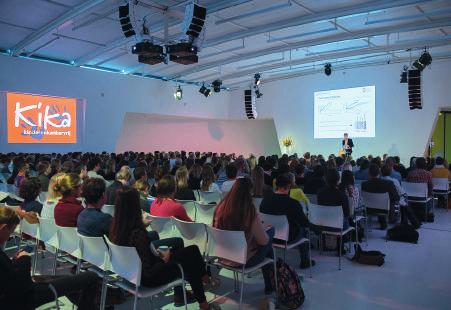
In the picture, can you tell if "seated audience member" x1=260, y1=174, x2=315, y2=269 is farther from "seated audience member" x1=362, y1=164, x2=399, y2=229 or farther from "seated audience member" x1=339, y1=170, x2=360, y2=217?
"seated audience member" x1=362, y1=164, x2=399, y2=229

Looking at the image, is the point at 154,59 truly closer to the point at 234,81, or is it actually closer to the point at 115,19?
the point at 115,19

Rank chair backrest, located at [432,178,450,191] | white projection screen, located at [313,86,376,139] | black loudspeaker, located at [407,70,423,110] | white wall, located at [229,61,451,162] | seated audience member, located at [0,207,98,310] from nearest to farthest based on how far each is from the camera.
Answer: seated audience member, located at [0,207,98,310], chair backrest, located at [432,178,450,191], black loudspeaker, located at [407,70,423,110], white wall, located at [229,61,451,162], white projection screen, located at [313,86,376,139]

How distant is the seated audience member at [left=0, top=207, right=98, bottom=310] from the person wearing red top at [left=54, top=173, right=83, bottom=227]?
821mm


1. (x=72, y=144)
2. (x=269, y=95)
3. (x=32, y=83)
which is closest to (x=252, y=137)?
(x=269, y=95)

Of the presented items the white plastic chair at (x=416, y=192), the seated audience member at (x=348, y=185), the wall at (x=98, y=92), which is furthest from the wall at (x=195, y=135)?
the seated audience member at (x=348, y=185)

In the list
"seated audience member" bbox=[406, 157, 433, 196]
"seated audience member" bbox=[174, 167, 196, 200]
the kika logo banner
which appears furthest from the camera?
the kika logo banner

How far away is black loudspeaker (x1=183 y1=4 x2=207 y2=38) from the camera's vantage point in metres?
7.14

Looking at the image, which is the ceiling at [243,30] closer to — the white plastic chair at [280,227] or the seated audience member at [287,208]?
the seated audience member at [287,208]

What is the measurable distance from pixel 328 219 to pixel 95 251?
109 inches

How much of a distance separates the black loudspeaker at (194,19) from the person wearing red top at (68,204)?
4374mm

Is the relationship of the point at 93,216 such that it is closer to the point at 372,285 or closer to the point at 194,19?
the point at 372,285

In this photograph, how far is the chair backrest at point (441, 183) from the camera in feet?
25.5

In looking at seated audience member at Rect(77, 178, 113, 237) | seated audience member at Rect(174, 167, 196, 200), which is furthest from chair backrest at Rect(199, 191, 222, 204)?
seated audience member at Rect(77, 178, 113, 237)

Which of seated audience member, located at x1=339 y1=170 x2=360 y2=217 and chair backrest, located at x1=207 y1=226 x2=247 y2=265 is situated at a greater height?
seated audience member, located at x1=339 y1=170 x2=360 y2=217
